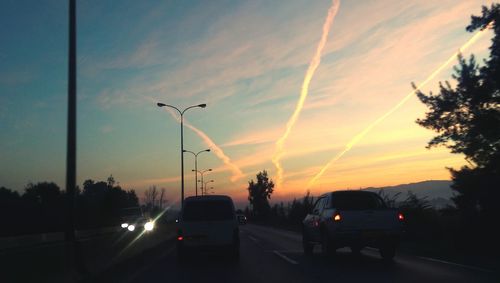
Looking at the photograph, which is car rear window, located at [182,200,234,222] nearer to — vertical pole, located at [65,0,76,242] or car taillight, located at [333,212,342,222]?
car taillight, located at [333,212,342,222]

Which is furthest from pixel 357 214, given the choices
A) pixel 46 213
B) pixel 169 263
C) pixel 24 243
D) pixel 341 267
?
pixel 46 213

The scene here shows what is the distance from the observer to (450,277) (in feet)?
39.3

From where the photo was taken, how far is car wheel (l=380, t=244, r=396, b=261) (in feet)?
53.9

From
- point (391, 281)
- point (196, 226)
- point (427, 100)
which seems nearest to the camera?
point (391, 281)

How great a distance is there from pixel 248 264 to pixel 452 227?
10.4 meters

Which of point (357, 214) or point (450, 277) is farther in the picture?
point (357, 214)

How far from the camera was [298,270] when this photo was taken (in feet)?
45.9

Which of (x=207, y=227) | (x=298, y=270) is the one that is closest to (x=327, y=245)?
(x=298, y=270)

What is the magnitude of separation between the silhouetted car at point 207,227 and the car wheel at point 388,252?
4.61 metres

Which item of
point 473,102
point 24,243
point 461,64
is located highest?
point 461,64

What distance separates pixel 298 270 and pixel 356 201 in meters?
4.49

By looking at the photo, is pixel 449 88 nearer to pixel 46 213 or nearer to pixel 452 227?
pixel 452 227

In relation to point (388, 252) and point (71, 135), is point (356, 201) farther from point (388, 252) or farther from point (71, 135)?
point (71, 135)

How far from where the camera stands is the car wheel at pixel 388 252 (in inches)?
647
